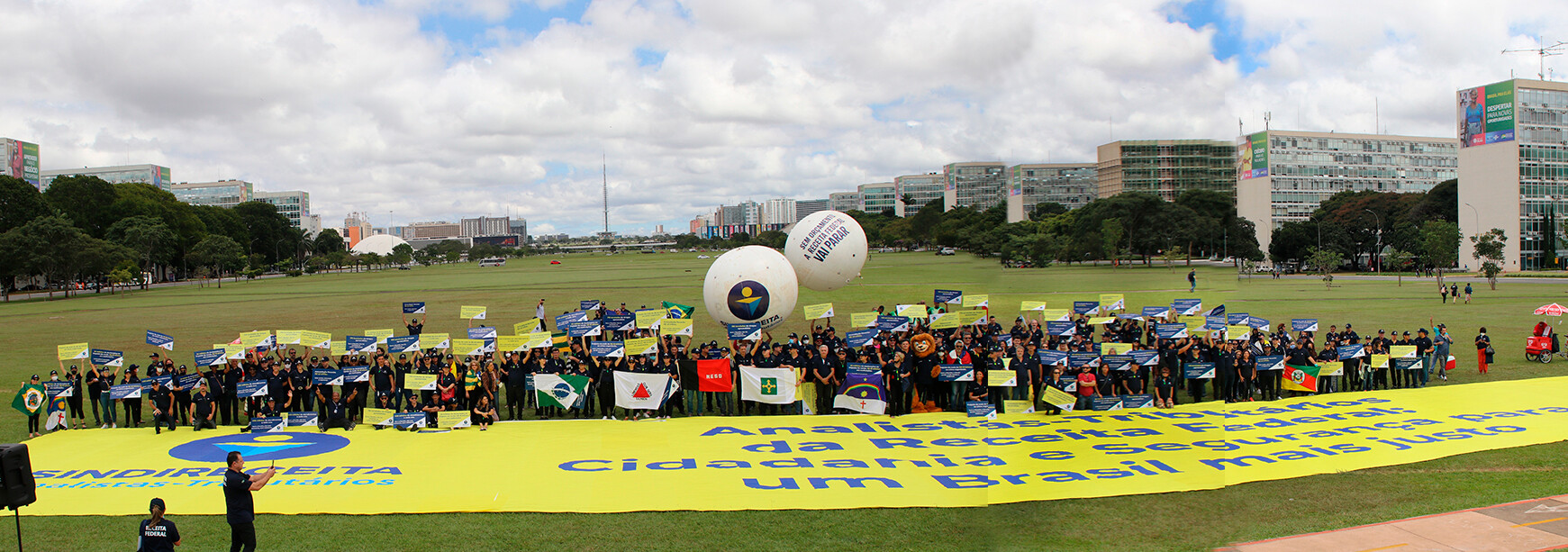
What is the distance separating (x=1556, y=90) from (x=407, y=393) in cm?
11204

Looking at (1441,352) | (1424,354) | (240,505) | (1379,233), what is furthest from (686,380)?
(1379,233)

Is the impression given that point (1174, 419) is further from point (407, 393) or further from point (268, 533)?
point (407, 393)

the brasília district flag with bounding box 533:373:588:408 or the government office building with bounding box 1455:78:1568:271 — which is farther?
the government office building with bounding box 1455:78:1568:271

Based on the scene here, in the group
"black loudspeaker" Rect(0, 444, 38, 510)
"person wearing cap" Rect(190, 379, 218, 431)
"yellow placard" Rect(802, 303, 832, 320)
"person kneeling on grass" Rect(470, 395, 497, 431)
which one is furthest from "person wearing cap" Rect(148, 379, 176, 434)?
"yellow placard" Rect(802, 303, 832, 320)

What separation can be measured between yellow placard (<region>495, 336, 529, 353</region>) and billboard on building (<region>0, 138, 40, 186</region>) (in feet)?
646

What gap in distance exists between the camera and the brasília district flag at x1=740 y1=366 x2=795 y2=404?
55.4ft

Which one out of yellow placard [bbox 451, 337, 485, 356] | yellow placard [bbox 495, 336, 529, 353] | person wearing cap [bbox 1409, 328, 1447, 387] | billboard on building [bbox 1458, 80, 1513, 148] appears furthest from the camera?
billboard on building [bbox 1458, 80, 1513, 148]

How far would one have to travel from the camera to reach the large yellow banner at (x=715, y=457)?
1062 cm

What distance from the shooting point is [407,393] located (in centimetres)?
1834

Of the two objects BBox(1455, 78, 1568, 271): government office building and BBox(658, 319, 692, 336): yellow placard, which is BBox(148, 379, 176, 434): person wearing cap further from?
BBox(1455, 78, 1568, 271): government office building

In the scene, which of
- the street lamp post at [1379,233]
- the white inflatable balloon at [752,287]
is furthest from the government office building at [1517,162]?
the white inflatable balloon at [752,287]

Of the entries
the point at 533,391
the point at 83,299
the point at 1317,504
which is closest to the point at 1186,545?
the point at 1317,504

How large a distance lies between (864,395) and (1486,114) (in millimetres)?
103363

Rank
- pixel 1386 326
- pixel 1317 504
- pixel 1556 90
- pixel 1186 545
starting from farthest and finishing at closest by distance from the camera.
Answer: pixel 1556 90, pixel 1386 326, pixel 1317 504, pixel 1186 545
